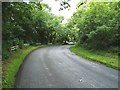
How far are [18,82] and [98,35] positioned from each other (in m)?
19.1

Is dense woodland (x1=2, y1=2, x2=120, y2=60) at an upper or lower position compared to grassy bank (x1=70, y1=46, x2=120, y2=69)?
upper

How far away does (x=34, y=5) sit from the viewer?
1903cm

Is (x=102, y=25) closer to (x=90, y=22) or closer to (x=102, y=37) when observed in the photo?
(x=102, y=37)

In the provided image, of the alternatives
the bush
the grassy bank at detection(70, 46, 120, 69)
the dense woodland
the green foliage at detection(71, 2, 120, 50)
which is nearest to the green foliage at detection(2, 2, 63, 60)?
the dense woodland

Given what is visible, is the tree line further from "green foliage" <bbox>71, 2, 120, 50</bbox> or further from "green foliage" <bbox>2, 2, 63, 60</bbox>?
"green foliage" <bbox>71, 2, 120, 50</bbox>

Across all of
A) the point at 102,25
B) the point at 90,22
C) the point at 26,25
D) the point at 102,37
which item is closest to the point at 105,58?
the point at 102,37

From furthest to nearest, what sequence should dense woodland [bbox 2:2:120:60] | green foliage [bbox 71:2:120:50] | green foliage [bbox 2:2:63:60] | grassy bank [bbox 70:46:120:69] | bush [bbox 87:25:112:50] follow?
bush [bbox 87:25:112:50] < green foliage [bbox 71:2:120:50] < dense woodland [bbox 2:2:120:60] < green foliage [bbox 2:2:63:60] < grassy bank [bbox 70:46:120:69]

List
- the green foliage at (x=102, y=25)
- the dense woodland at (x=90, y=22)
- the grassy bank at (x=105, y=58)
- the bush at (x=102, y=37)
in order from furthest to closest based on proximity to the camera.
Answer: the bush at (x=102, y=37) < the green foliage at (x=102, y=25) < the dense woodland at (x=90, y=22) < the grassy bank at (x=105, y=58)

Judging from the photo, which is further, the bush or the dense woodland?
the bush

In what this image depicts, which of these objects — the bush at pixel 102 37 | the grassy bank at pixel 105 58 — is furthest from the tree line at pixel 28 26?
the bush at pixel 102 37

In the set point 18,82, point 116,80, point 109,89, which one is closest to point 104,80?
point 116,80

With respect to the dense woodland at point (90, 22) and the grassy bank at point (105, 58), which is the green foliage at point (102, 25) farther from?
the grassy bank at point (105, 58)

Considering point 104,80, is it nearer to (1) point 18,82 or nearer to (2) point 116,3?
(1) point 18,82

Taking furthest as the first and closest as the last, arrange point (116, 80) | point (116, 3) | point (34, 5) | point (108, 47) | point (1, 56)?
point (108, 47)
point (116, 3)
point (34, 5)
point (1, 56)
point (116, 80)
